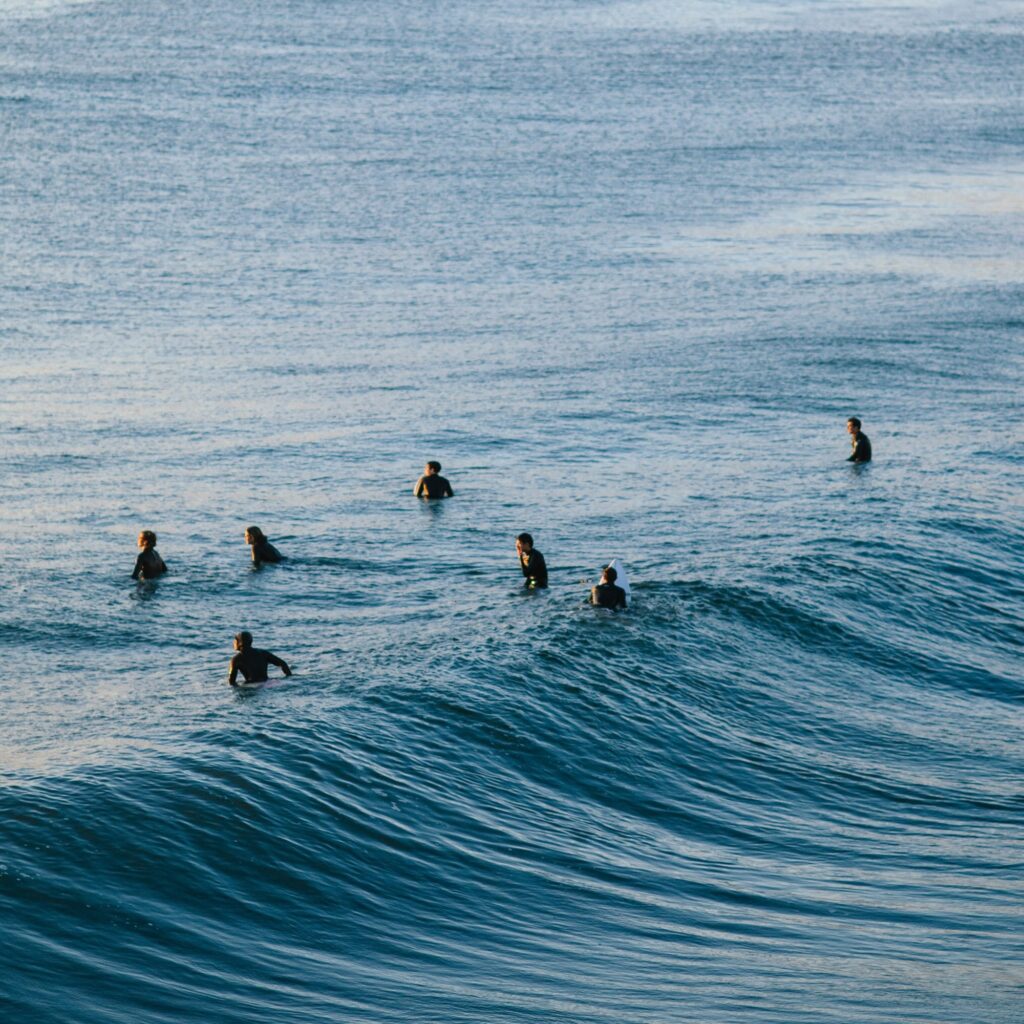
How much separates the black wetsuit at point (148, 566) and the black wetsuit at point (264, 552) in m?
1.78

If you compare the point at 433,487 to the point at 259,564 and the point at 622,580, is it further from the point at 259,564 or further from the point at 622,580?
the point at 622,580

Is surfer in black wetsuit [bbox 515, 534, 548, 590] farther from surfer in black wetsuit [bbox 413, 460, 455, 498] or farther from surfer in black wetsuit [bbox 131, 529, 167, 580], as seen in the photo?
surfer in black wetsuit [bbox 413, 460, 455, 498]

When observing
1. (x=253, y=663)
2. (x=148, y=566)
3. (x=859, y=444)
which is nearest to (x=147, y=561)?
(x=148, y=566)

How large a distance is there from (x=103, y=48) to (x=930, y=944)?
9183 centimetres

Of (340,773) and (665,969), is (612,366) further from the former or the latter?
(665,969)

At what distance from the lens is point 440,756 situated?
76.1 ft

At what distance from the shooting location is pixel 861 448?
39.7m

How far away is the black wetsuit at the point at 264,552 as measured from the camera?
31.8 metres

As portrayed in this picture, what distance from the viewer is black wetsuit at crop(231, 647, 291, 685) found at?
2461cm

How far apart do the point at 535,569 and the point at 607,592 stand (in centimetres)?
177

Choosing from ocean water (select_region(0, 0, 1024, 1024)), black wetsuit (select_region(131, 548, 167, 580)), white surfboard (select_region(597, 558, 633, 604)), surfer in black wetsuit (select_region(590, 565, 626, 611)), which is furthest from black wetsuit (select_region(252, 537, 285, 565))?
surfer in black wetsuit (select_region(590, 565, 626, 611))

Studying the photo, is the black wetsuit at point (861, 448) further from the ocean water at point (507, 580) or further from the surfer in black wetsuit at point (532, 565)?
the surfer in black wetsuit at point (532, 565)

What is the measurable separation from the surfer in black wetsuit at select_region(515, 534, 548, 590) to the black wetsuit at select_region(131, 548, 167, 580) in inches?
275

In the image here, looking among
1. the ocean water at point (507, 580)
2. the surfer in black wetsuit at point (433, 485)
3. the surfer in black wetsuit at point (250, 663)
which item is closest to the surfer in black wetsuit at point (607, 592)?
the ocean water at point (507, 580)
